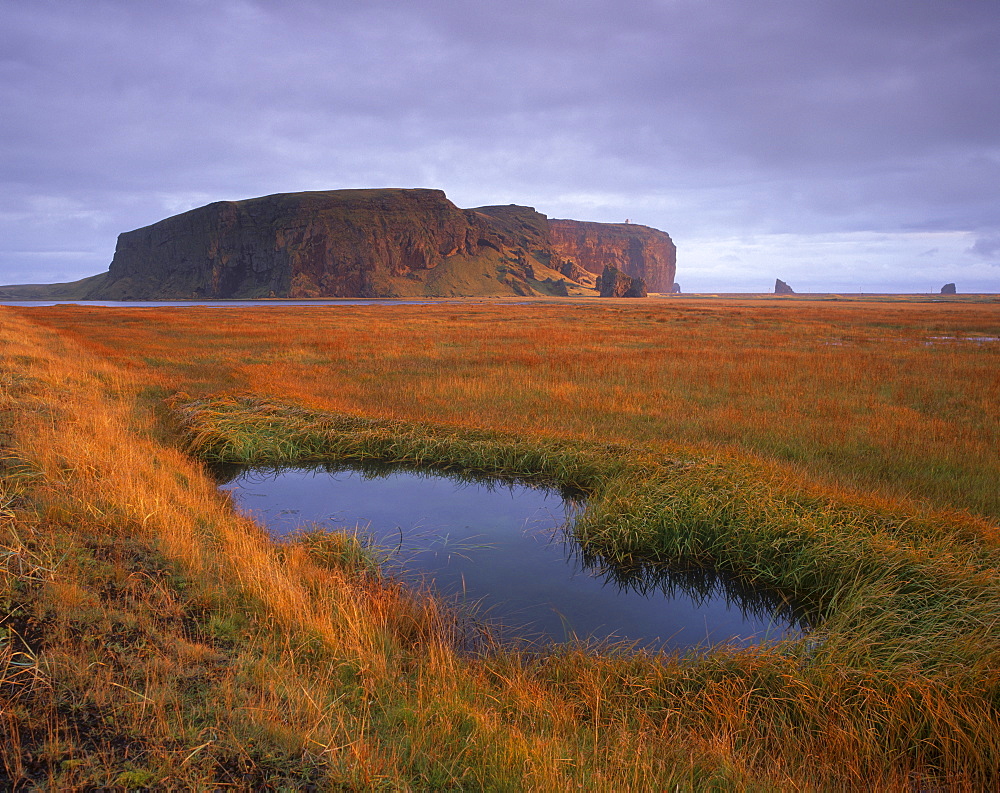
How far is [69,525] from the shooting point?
4.92 m

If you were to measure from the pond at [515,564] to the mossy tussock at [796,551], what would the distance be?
0.38m

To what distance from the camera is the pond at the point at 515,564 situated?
542 cm

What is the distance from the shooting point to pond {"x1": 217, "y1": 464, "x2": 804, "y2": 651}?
5418mm

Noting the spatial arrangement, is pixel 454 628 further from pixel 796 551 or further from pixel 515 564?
pixel 796 551

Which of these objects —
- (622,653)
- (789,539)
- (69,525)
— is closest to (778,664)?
(622,653)

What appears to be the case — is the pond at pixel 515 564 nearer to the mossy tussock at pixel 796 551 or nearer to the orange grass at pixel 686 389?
the mossy tussock at pixel 796 551

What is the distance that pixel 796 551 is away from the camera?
6.16 m

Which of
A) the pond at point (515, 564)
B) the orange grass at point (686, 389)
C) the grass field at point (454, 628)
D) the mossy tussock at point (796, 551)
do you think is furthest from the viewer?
the orange grass at point (686, 389)

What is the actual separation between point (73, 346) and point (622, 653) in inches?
1118

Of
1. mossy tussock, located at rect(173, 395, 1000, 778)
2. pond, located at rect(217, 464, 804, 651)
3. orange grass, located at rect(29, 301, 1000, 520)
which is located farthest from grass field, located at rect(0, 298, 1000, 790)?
pond, located at rect(217, 464, 804, 651)

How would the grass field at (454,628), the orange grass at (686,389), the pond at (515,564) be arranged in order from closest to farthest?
the grass field at (454,628)
the pond at (515,564)
the orange grass at (686,389)

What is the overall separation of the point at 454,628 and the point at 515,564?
1.80 meters

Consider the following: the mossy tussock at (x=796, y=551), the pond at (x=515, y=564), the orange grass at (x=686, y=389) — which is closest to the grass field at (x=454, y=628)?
the mossy tussock at (x=796, y=551)

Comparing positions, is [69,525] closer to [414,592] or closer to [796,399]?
[414,592]
